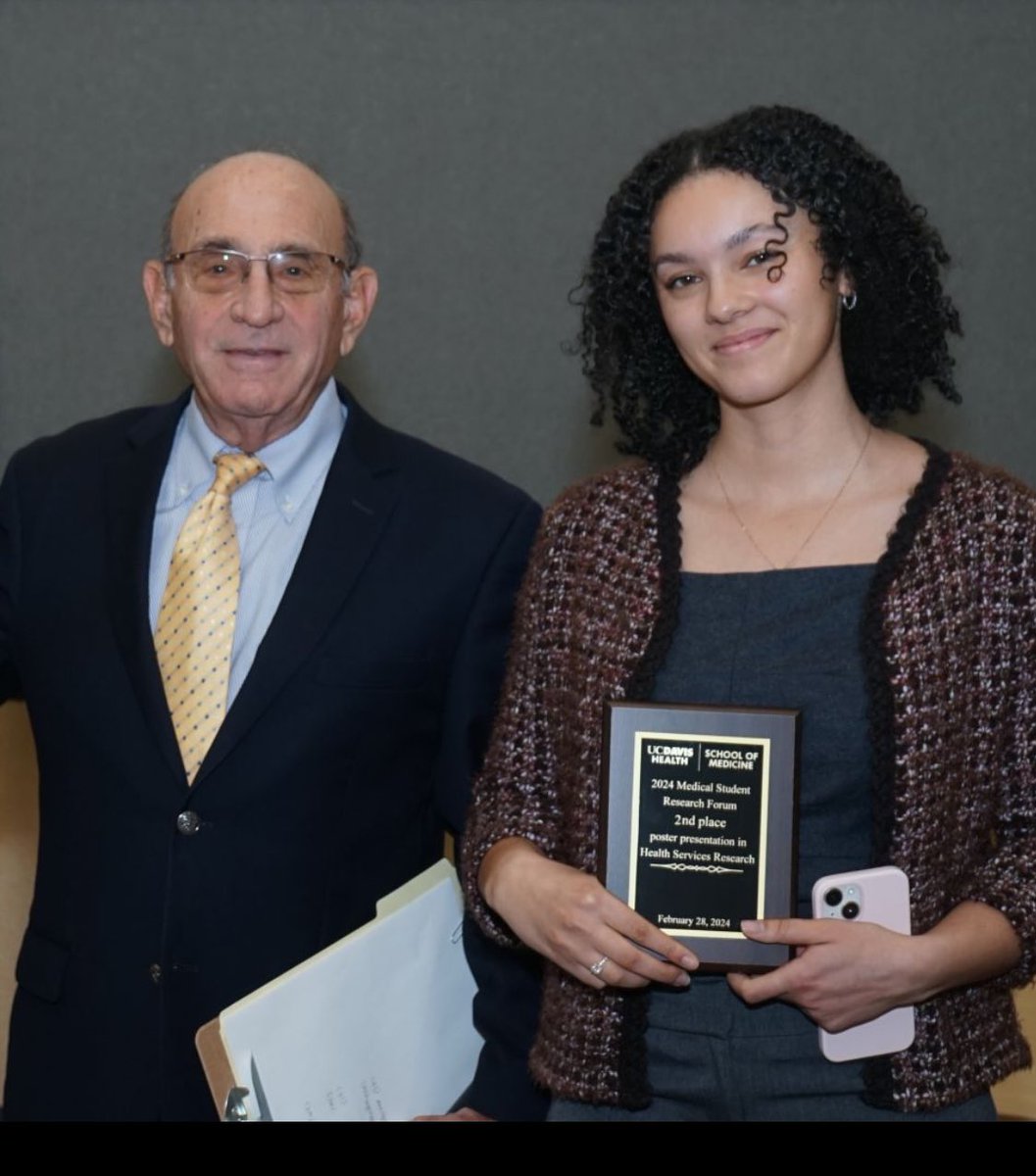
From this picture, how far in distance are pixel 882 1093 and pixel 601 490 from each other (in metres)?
0.81

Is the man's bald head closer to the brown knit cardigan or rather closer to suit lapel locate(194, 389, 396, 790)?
suit lapel locate(194, 389, 396, 790)

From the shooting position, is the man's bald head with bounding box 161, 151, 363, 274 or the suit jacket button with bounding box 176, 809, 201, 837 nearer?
the suit jacket button with bounding box 176, 809, 201, 837

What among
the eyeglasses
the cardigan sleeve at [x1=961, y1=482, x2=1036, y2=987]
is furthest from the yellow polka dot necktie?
the cardigan sleeve at [x1=961, y1=482, x2=1036, y2=987]

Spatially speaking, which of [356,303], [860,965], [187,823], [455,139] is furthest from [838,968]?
[455,139]

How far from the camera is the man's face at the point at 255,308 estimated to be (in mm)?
2387

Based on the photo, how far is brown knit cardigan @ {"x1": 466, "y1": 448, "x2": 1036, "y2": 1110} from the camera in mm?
1828

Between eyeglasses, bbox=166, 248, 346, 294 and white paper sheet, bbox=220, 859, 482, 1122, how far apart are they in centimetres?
88

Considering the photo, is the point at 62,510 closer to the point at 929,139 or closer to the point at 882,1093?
the point at 882,1093

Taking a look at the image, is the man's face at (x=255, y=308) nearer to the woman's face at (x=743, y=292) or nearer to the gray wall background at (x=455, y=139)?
the woman's face at (x=743, y=292)

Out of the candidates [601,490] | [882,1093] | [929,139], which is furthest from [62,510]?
[929,139]

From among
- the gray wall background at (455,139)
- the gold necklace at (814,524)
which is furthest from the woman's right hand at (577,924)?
the gray wall background at (455,139)

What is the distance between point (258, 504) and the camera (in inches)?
95.8

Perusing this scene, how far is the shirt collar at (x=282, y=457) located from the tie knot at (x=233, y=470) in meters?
0.02

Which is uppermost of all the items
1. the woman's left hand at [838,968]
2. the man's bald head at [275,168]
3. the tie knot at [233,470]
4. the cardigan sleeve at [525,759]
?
the man's bald head at [275,168]
